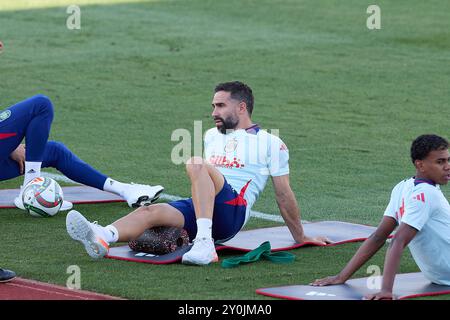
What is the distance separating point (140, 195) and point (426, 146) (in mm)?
3631

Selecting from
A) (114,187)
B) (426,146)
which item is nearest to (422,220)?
(426,146)

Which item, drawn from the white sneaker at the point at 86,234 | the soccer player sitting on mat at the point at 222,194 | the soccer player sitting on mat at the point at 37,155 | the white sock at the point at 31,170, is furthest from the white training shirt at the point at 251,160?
the white sock at the point at 31,170

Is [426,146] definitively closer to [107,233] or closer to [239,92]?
[239,92]

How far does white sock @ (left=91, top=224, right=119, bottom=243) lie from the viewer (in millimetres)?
8327

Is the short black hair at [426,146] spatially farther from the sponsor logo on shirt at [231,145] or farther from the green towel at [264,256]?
the sponsor logo on shirt at [231,145]

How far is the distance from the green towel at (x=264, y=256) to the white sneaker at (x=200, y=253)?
0.12 m

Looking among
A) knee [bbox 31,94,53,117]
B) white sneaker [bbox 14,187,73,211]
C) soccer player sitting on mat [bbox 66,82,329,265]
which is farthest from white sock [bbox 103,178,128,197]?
soccer player sitting on mat [bbox 66,82,329,265]

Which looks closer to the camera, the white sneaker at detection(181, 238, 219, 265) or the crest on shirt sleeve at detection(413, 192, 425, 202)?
the crest on shirt sleeve at detection(413, 192, 425, 202)

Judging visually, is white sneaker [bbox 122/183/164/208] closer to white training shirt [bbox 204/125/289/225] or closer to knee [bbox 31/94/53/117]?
knee [bbox 31/94/53/117]

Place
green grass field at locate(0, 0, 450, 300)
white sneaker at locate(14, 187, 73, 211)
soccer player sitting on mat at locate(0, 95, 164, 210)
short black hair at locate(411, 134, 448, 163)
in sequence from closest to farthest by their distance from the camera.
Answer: short black hair at locate(411, 134, 448, 163), green grass field at locate(0, 0, 450, 300), soccer player sitting on mat at locate(0, 95, 164, 210), white sneaker at locate(14, 187, 73, 211)

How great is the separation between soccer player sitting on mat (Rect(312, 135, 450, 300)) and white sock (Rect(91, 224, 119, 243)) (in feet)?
5.26

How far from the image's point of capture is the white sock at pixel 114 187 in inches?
415

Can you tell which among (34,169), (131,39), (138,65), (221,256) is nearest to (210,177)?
(221,256)
